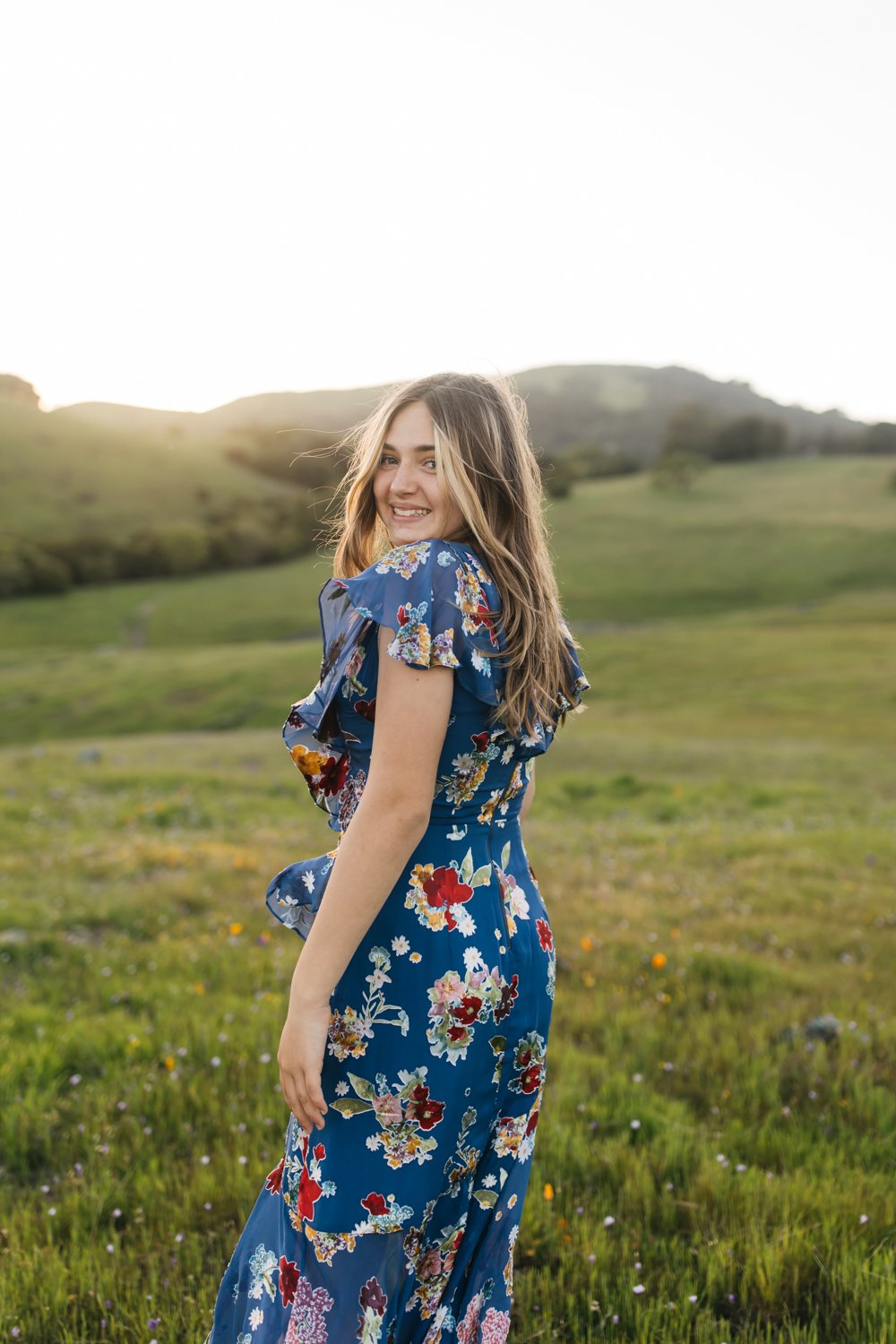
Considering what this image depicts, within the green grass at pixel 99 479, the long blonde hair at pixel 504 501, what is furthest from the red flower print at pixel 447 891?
the green grass at pixel 99 479

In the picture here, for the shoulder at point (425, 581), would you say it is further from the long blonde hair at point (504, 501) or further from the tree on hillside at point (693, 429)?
the tree on hillside at point (693, 429)

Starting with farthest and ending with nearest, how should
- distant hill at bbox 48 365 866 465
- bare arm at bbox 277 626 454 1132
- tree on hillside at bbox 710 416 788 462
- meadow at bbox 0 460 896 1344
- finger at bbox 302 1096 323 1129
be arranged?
tree on hillside at bbox 710 416 788 462
distant hill at bbox 48 365 866 465
meadow at bbox 0 460 896 1344
finger at bbox 302 1096 323 1129
bare arm at bbox 277 626 454 1132

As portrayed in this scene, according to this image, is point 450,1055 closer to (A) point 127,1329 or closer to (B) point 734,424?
(A) point 127,1329

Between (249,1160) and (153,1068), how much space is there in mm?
889

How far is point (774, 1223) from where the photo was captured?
11.2ft

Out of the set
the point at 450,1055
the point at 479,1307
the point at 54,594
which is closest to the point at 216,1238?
the point at 479,1307

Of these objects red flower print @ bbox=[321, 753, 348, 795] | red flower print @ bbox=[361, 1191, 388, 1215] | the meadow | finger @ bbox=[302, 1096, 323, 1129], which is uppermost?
red flower print @ bbox=[321, 753, 348, 795]

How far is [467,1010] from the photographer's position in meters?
2.41

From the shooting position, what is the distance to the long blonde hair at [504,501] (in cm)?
246

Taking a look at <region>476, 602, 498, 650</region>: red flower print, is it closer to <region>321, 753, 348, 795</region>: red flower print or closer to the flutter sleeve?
the flutter sleeve

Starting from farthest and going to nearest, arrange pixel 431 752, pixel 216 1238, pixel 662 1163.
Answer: pixel 662 1163 < pixel 216 1238 < pixel 431 752

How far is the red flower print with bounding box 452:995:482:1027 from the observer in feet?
7.89

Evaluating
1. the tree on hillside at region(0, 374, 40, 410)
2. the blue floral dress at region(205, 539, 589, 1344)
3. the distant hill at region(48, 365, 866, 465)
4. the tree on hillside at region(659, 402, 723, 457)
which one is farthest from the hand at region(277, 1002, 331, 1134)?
the tree on hillside at region(659, 402, 723, 457)

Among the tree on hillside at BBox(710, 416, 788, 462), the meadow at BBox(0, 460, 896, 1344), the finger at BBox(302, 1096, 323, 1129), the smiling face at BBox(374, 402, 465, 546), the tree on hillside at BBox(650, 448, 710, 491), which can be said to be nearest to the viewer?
the finger at BBox(302, 1096, 323, 1129)
